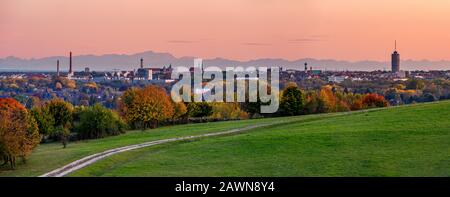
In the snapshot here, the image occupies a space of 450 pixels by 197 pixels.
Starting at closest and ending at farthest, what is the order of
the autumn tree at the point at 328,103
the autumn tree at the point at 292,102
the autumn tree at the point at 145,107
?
the autumn tree at the point at 145,107, the autumn tree at the point at 292,102, the autumn tree at the point at 328,103

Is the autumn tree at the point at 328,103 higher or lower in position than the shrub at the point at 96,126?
higher

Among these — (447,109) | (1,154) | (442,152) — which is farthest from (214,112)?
(442,152)

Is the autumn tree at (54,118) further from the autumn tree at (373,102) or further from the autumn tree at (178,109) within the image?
the autumn tree at (373,102)

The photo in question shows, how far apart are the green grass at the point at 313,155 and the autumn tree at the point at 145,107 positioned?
36.4 m

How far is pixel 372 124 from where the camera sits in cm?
4800

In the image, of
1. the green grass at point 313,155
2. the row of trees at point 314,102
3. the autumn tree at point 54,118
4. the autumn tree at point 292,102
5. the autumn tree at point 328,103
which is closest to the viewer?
the green grass at point 313,155

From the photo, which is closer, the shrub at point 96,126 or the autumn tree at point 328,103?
the shrub at point 96,126

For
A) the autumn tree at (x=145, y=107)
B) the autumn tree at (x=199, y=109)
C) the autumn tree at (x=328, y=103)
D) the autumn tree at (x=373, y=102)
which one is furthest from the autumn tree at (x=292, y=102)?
the autumn tree at (x=145, y=107)

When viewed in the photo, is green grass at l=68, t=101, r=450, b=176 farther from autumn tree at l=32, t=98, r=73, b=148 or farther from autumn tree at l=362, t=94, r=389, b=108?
autumn tree at l=362, t=94, r=389, b=108

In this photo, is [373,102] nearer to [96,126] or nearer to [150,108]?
[150,108]

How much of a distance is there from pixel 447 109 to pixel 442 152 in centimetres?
2268

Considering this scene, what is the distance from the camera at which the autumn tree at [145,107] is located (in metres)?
79.4

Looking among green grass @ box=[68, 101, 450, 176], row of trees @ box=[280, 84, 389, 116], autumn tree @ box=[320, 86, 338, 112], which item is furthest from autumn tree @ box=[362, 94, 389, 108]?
green grass @ box=[68, 101, 450, 176]
